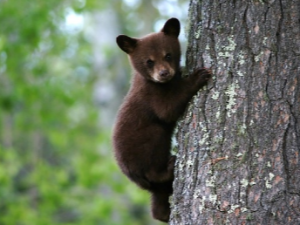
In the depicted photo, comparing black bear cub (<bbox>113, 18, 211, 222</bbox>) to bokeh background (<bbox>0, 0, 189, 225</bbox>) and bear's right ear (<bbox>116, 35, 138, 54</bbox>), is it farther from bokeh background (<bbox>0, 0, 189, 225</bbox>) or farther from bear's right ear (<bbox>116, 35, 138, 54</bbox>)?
bokeh background (<bbox>0, 0, 189, 225</bbox>)

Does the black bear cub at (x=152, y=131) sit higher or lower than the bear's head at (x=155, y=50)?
lower

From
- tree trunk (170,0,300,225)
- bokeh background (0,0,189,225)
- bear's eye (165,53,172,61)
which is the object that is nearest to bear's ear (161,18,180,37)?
bear's eye (165,53,172,61)

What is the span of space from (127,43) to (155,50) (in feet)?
0.98

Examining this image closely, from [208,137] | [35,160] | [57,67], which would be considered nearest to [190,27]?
[208,137]

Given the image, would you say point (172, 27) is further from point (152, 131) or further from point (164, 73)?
point (152, 131)

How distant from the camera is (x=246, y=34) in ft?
12.4

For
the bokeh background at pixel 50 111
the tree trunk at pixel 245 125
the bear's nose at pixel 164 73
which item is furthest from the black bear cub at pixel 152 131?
the bokeh background at pixel 50 111

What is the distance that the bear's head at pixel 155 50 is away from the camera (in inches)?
189

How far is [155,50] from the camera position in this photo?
4922 mm

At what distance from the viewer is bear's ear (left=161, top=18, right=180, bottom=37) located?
4.85m

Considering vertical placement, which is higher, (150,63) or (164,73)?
(150,63)

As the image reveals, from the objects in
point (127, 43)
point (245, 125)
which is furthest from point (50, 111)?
point (245, 125)

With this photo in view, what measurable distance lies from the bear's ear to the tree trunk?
2.90ft

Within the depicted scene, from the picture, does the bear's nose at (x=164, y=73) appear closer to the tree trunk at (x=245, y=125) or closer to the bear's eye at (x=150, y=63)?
the bear's eye at (x=150, y=63)
